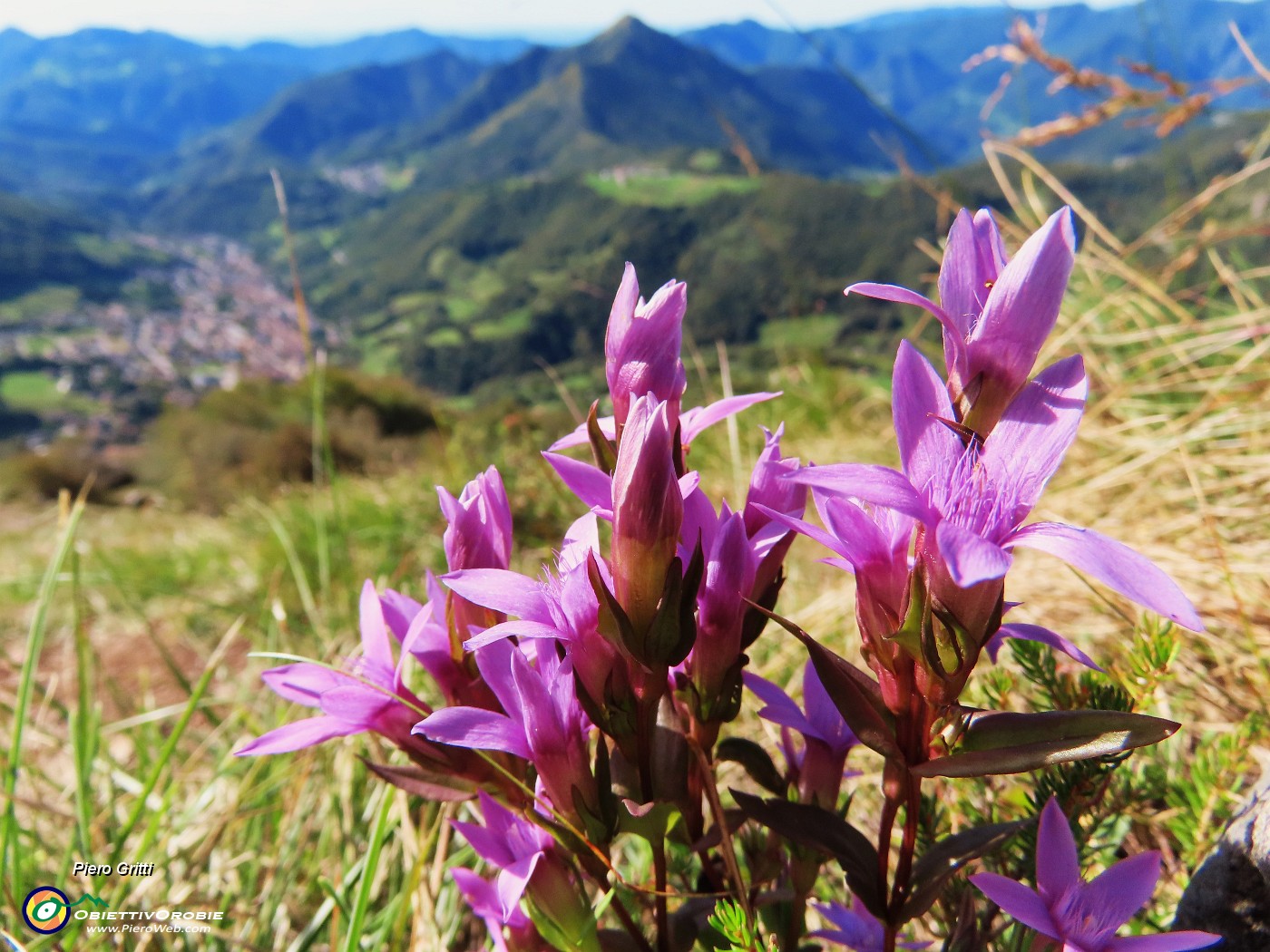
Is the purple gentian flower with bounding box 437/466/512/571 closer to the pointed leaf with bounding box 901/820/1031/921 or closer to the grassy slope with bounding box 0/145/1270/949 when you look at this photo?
the pointed leaf with bounding box 901/820/1031/921

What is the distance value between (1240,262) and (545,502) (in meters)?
3.83

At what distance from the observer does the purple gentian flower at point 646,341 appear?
2.65 feet

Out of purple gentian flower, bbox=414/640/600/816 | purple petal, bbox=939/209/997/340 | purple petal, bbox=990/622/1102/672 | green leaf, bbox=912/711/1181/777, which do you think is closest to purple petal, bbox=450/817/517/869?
purple gentian flower, bbox=414/640/600/816

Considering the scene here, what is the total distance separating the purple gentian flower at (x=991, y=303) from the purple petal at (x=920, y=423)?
37 mm

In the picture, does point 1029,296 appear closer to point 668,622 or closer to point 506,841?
point 668,622

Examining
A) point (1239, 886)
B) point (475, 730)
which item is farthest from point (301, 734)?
point (1239, 886)

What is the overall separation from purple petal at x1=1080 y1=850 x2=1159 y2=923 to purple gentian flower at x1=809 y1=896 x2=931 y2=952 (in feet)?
0.78

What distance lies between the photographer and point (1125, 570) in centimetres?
58

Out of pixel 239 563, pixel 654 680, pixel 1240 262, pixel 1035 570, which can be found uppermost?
pixel 1240 262

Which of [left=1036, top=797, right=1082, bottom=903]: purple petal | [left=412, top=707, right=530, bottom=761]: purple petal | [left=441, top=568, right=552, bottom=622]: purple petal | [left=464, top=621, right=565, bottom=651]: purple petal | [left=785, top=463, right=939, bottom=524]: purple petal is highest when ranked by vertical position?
[left=785, top=463, right=939, bottom=524]: purple petal

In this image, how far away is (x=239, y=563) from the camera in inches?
208

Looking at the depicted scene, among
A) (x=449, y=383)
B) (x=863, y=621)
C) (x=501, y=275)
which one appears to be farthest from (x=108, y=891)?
(x=501, y=275)

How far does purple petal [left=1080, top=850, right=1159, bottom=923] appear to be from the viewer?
75cm

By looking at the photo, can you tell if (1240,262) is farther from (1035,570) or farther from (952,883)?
(952,883)
